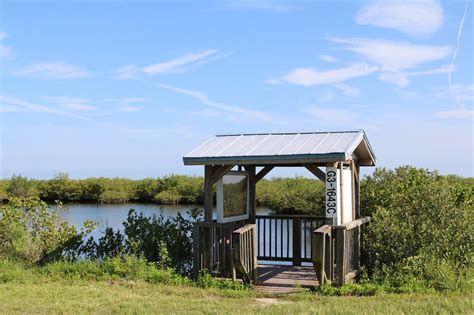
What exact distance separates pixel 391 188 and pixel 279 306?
4.52m

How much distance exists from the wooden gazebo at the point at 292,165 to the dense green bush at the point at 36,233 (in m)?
3.00

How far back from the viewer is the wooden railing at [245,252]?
9703mm

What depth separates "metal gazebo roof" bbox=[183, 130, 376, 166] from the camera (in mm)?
9844


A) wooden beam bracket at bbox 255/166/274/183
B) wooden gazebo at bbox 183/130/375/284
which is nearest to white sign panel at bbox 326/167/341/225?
wooden gazebo at bbox 183/130/375/284

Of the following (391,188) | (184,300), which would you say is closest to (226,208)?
(184,300)

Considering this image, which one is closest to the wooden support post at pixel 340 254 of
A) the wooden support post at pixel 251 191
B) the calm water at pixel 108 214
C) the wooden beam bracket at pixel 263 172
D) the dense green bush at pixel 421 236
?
the dense green bush at pixel 421 236

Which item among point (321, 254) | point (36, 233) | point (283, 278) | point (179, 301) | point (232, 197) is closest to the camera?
point (179, 301)

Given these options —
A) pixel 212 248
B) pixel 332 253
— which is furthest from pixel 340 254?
pixel 212 248

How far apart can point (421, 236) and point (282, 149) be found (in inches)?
117

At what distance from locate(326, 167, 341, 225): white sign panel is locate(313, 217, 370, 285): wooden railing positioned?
10.1 inches

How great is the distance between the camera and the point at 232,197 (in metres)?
11.4

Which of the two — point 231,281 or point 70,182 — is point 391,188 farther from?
point 70,182

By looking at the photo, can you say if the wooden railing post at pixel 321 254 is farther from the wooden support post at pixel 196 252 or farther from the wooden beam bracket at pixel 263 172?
the wooden beam bracket at pixel 263 172

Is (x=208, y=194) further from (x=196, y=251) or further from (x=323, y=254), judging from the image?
(x=323, y=254)
